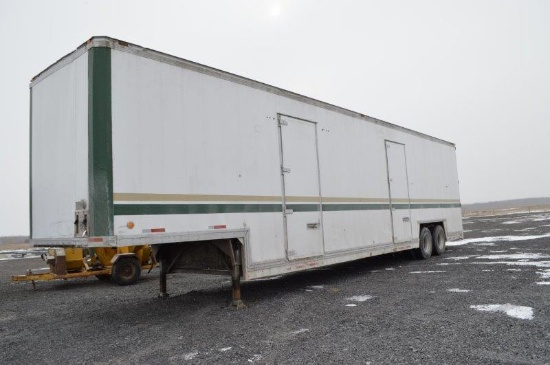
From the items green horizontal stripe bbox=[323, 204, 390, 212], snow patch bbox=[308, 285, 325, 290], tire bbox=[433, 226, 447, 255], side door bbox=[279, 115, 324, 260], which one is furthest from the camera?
tire bbox=[433, 226, 447, 255]

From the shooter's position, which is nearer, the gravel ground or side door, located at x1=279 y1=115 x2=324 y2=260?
the gravel ground

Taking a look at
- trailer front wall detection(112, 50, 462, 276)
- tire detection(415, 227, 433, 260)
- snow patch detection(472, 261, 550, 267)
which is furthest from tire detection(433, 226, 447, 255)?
trailer front wall detection(112, 50, 462, 276)

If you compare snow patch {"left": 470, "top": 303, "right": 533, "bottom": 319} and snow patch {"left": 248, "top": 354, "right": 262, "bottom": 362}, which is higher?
snow patch {"left": 470, "top": 303, "right": 533, "bottom": 319}

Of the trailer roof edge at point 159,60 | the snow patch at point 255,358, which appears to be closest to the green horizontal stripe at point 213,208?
the trailer roof edge at point 159,60

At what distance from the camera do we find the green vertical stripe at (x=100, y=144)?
5.56m

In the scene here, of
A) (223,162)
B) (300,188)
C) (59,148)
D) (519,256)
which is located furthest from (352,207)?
(59,148)

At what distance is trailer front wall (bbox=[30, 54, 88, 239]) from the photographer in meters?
6.02

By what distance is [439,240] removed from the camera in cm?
1404

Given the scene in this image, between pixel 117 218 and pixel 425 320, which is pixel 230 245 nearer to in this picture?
pixel 117 218

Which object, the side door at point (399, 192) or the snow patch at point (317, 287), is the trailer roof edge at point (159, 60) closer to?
the side door at point (399, 192)

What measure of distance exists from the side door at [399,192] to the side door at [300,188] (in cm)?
344

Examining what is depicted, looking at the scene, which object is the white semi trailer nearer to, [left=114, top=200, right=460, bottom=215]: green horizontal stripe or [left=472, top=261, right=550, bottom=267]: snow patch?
[left=114, top=200, right=460, bottom=215]: green horizontal stripe

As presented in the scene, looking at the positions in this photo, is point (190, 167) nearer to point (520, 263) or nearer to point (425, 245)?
point (520, 263)

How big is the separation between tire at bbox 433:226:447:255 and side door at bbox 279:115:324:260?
6691mm
